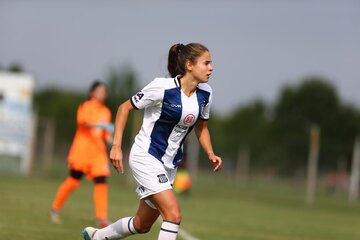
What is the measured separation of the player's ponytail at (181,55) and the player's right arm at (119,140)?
1.83ft

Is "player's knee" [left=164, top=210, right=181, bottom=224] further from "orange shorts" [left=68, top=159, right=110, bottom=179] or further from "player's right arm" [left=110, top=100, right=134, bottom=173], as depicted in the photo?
"orange shorts" [left=68, top=159, right=110, bottom=179]

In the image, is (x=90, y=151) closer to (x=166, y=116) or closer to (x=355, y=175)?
(x=166, y=116)

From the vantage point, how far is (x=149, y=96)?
7.60 metres

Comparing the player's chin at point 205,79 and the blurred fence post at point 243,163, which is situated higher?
the player's chin at point 205,79

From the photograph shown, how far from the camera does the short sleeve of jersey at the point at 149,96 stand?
7.59 meters

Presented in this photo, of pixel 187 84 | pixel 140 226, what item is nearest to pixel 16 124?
pixel 140 226

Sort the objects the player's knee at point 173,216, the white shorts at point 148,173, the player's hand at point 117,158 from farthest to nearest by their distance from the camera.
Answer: the white shorts at point 148,173
the player's knee at point 173,216
the player's hand at point 117,158

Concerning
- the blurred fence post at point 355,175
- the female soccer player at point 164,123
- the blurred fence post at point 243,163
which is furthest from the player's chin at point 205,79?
the blurred fence post at point 243,163

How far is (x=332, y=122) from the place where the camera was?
5250 centimetres

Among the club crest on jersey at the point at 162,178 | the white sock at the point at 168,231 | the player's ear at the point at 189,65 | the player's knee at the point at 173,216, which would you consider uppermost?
the player's ear at the point at 189,65

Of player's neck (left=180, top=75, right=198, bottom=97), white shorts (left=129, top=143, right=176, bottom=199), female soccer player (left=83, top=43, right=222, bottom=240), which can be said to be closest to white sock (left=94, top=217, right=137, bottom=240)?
female soccer player (left=83, top=43, right=222, bottom=240)

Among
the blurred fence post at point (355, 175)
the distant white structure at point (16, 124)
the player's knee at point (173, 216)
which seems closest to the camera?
the player's knee at point (173, 216)

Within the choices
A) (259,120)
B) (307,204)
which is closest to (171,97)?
(307,204)

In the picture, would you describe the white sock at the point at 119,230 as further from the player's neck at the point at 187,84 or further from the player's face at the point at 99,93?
the player's face at the point at 99,93
